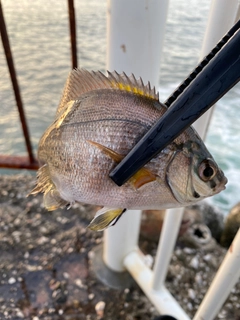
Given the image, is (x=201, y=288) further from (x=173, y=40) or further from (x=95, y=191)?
(x=173, y=40)

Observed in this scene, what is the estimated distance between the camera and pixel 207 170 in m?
0.38

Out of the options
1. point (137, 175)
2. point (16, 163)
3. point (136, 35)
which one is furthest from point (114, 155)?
point (16, 163)

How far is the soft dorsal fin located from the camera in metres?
0.41

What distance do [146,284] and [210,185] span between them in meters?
1.01

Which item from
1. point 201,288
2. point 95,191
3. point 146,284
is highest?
point 95,191

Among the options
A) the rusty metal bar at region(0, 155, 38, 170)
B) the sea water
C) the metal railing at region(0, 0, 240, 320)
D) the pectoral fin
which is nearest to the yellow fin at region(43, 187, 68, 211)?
the pectoral fin

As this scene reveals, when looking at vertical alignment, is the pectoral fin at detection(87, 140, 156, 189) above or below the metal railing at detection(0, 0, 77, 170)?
above

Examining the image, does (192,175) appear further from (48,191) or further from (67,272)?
(67,272)

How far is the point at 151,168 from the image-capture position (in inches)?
15.2

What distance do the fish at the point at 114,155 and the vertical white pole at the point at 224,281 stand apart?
0.39m

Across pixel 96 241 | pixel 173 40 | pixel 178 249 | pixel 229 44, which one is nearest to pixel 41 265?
pixel 96 241

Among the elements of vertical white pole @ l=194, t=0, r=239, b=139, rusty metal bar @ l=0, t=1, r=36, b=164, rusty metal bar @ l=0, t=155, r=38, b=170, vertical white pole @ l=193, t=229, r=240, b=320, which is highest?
vertical white pole @ l=194, t=0, r=239, b=139

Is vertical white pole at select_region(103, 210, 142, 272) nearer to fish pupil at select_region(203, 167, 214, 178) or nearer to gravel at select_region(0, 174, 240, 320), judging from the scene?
gravel at select_region(0, 174, 240, 320)

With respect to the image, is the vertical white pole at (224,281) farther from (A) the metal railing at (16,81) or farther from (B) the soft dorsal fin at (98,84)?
(A) the metal railing at (16,81)
